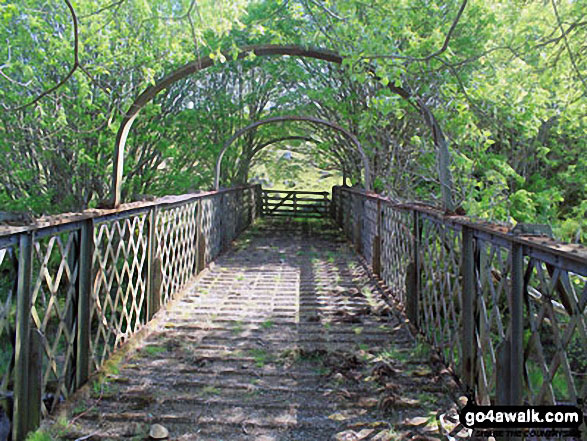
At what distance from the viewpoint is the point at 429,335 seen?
4.66m

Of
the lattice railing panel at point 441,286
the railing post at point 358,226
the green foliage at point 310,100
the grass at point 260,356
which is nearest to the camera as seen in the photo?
the lattice railing panel at point 441,286

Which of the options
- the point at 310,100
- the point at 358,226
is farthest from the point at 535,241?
the point at 310,100

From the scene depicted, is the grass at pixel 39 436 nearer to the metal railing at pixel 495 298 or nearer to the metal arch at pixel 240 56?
the metal arch at pixel 240 56

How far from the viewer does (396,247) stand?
6430 millimetres

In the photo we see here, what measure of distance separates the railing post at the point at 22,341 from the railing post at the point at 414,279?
11.5 feet

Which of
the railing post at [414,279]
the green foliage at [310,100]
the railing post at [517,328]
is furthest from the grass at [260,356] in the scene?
the green foliage at [310,100]

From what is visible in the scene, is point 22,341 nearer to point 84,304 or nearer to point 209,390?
point 84,304

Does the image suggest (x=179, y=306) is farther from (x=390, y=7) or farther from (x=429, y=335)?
(x=390, y=7)

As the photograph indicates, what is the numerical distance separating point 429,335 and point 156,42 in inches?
331

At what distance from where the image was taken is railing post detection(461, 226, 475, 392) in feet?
11.3

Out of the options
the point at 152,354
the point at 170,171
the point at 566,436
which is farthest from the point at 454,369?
the point at 170,171

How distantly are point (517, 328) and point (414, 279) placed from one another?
264cm

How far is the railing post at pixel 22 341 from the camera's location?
2709mm

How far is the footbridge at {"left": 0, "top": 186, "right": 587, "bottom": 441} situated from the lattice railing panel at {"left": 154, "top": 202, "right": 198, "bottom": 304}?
0.12 feet
